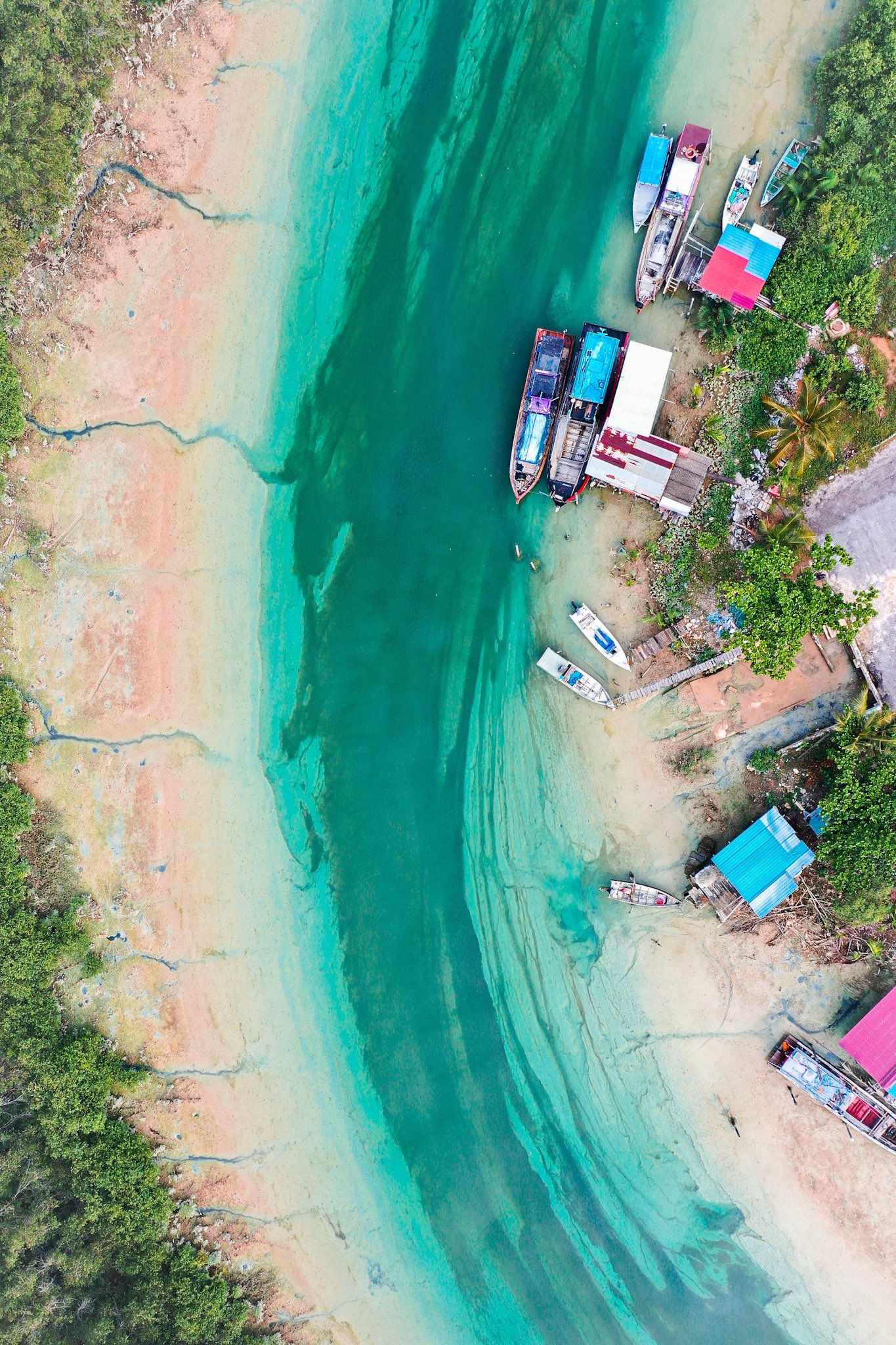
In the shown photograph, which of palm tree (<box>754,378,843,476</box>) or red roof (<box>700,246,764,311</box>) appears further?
red roof (<box>700,246,764,311</box>)

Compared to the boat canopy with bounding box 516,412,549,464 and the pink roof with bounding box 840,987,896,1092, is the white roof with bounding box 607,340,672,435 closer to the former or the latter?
the boat canopy with bounding box 516,412,549,464

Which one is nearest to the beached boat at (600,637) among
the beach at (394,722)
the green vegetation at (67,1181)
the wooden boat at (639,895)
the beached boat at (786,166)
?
the beach at (394,722)

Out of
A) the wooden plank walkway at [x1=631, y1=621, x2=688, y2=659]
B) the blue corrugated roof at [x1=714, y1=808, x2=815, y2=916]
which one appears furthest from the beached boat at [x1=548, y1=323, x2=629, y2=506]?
the blue corrugated roof at [x1=714, y1=808, x2=815, y2=916]

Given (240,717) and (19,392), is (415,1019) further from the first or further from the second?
(19,392)

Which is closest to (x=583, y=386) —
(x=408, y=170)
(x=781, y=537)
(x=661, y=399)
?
(x=661, y=399)

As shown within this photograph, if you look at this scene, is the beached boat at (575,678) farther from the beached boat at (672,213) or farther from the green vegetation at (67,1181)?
the green vegetation at (67,1181)

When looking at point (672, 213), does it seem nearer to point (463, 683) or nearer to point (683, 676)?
point (683, 676)
